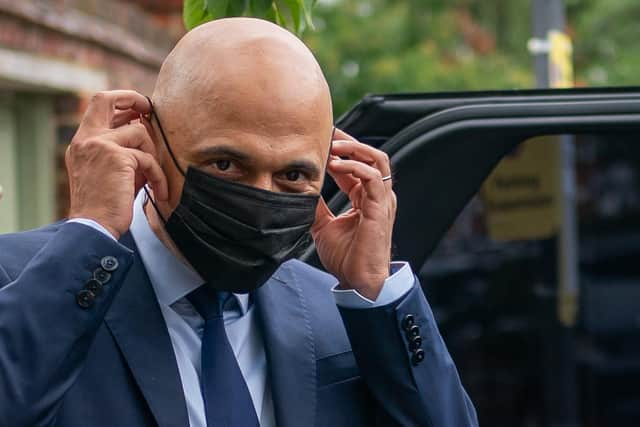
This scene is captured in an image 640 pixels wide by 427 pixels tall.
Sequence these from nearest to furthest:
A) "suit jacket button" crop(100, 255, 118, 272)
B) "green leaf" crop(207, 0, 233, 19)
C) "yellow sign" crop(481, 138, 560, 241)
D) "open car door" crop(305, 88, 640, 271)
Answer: "suit jacket button" crop(100, 255, 118, 272), "green leaf" crop(207, 0, 233, 19), "open car door" crop(305, 88, 640, 271), "yellow sign" crop(481, 138, 560, 241)

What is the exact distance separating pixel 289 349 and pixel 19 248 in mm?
448

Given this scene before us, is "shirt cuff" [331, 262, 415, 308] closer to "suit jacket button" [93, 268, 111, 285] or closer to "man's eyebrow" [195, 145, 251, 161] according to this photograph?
"man's eyebrow" [195, 145, 251, 161]

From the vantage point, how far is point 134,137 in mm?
1897

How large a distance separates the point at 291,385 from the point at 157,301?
247 millimetres

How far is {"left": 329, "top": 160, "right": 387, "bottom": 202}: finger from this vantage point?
2092 millimetres

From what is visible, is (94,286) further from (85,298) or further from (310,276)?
(310,276)

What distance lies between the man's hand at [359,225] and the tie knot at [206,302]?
220 mm

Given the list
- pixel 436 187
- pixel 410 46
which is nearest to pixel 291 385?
pixel 436 187

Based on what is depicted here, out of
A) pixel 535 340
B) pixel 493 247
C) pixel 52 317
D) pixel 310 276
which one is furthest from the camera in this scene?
pixel 493 247

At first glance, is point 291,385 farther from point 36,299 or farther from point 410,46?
point 410,46

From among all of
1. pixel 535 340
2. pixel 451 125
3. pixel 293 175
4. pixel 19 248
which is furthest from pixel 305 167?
pixel 535 340

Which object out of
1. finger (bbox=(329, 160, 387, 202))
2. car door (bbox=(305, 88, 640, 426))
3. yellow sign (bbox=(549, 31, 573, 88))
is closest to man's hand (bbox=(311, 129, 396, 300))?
finger (bbox=(329, 160, 387, 202))

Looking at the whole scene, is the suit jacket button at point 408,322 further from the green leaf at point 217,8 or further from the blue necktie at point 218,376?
the green leaf at point 217,8

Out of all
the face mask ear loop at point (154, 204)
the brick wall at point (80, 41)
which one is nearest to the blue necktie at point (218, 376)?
the face mask ear loop at point (154, 204)
